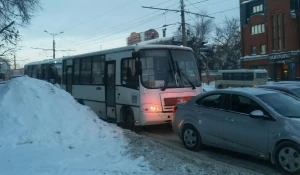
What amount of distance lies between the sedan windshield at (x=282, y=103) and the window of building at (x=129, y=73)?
4.72 meters

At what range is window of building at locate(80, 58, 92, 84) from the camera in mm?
14875

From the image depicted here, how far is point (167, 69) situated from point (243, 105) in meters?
4.22

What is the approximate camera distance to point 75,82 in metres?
16.2

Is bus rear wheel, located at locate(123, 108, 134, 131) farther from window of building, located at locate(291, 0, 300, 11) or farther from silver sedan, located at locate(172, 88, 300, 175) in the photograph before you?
window of building, located at locate(291, 0, 300, 11)

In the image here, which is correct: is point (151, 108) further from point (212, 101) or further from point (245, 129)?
point (245, 129)

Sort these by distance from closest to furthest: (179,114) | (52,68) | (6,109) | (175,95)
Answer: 1. (6,109)
2. (179,114)
3. (175,95)
4. (52,68)

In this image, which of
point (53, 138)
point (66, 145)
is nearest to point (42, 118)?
point (53, 138)

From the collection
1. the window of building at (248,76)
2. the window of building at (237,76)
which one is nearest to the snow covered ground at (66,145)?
the window of building at (248,76)

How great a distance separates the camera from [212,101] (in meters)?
8.71

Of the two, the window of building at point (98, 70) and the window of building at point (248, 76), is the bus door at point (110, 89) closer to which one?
the window of building at point (98, 70)

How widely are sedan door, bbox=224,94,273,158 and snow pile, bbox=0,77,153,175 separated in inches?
85.6

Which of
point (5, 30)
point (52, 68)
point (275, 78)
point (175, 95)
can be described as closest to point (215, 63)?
point (275, 78)

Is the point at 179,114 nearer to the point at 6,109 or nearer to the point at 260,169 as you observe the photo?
the point at 260,169

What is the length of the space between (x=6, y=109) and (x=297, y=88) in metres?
8.93
